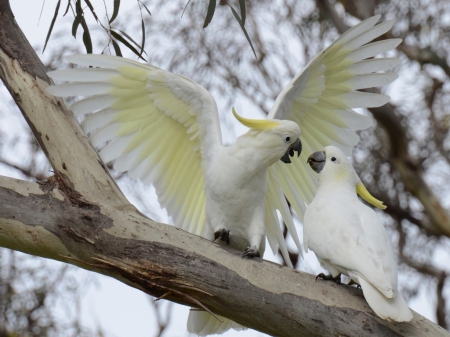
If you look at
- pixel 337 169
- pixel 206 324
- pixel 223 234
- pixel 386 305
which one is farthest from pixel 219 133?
pixel 386 305

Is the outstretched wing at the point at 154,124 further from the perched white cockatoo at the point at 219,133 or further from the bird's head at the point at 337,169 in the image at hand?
the bird's head at the point at 337,169

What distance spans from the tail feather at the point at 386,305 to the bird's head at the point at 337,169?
1.72 ft

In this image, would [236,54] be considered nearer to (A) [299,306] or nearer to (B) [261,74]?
(B) [261,74]

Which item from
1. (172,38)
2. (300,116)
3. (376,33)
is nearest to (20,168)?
(172,38)

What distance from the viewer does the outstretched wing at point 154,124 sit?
2.70 m

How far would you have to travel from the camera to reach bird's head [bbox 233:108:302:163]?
2.62 metres

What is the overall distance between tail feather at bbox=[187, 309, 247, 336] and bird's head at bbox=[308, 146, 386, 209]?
694mm

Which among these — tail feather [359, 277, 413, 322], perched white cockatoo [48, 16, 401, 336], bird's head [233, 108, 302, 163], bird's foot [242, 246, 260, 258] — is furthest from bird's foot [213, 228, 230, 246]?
tail feather [359, 277, 413, 322]

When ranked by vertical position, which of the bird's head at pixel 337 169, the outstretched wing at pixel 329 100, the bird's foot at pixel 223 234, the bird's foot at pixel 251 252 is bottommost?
the bird's foot at pixel 251 252

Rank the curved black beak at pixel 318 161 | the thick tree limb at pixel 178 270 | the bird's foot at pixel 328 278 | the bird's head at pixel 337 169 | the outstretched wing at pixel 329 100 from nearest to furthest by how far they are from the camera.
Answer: the thick tree limb at pixel 178 270 < the bird's foot at pixel 328 278 < the bird's head at pixel 337 169 < the curved black beak at pixel 318 161 < the outstretched wing at pixel 329 100

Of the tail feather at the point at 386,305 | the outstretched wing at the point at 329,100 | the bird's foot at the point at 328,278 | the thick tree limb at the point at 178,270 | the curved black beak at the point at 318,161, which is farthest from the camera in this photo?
the outstretched wing at the point at 329,100

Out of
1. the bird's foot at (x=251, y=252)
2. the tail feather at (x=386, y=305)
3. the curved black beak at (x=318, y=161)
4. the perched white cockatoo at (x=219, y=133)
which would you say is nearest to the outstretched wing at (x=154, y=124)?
the perched white cockatoo at (x=219, y=133)

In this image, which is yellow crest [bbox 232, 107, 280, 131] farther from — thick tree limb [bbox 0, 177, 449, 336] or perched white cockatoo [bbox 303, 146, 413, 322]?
thick tree limb [bbox 0, 177, 449, 336]

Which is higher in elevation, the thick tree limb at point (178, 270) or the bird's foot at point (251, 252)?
the bird's foot at point (251, 252)
